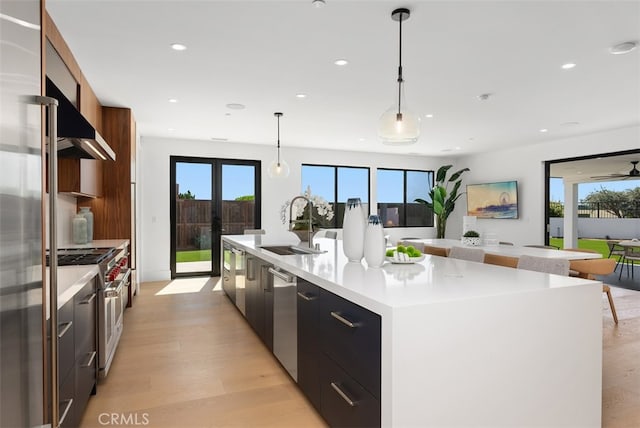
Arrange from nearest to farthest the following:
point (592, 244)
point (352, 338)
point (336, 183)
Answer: point (352, 338)
point (336, 183)
point (592, 244)

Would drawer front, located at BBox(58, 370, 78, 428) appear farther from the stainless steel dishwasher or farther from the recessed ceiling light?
the recessed ceiling light

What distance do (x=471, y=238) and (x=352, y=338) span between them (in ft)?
12.6

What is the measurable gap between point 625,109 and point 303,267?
4.92 metres

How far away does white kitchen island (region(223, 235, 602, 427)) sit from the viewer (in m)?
1.49

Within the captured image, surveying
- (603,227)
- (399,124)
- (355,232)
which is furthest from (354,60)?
(603,227)

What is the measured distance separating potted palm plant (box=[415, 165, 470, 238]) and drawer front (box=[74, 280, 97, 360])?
24.0 feet

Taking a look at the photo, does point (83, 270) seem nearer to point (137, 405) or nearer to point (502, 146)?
point (137, 405)

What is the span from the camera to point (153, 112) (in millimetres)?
5141

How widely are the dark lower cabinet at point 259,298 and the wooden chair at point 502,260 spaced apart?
244 cm

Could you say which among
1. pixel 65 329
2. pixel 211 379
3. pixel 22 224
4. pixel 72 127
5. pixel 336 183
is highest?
pixel 336 183

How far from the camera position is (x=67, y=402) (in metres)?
1.82

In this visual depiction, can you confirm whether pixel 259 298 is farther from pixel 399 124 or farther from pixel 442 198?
pixel 442 198

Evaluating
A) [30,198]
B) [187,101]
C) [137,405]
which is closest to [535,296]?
[30,198]

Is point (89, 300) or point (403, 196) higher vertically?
point (403, 196)
